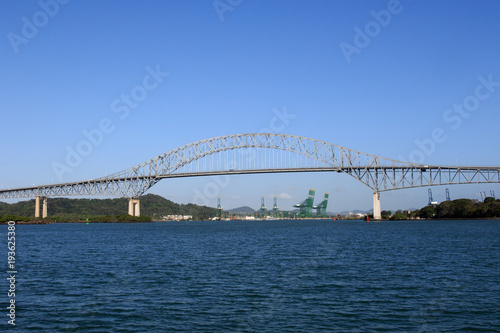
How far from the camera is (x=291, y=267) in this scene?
1988 centimetres

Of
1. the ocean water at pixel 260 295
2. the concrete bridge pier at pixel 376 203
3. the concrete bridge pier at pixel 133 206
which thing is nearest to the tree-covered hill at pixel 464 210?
the concrete bridge pier at pixel 376 203

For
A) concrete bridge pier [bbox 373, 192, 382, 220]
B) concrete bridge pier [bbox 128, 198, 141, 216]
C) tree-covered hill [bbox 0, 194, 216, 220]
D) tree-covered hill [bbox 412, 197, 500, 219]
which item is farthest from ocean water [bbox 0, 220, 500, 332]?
tree-covered hill [bbox 0, 194, 216, 220]

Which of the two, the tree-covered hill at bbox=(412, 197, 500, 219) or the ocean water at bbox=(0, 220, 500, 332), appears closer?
the ocean water at bbox=(0, 220, 500, 332)

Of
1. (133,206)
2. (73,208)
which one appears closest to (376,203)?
(133,206)

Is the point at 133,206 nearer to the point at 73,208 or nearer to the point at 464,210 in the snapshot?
the point at 73,208

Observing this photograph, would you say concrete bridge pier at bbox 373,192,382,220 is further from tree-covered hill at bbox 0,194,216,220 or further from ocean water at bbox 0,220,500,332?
tree-covered hill at bbox 0,194,216,220

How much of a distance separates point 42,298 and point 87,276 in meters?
4.23

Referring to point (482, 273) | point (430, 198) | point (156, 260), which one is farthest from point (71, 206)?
point (482, 273)

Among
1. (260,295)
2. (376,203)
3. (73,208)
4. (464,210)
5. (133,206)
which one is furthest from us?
(73,208)

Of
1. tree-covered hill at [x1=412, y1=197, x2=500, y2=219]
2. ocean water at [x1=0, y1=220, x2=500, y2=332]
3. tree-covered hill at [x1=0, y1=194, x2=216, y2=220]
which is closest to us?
ocean water at [x1=0, y1=220, x2=500, y2=332]

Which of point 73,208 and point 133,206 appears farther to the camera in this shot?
point 73,208

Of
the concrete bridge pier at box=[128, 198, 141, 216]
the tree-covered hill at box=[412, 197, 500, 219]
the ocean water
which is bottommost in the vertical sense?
the ocean water

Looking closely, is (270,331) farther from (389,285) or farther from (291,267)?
(291,267)

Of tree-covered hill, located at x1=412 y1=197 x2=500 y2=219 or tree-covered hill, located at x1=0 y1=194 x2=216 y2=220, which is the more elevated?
tree-covered hill, located at x1=0 y1=194 x2=216 y2=220
